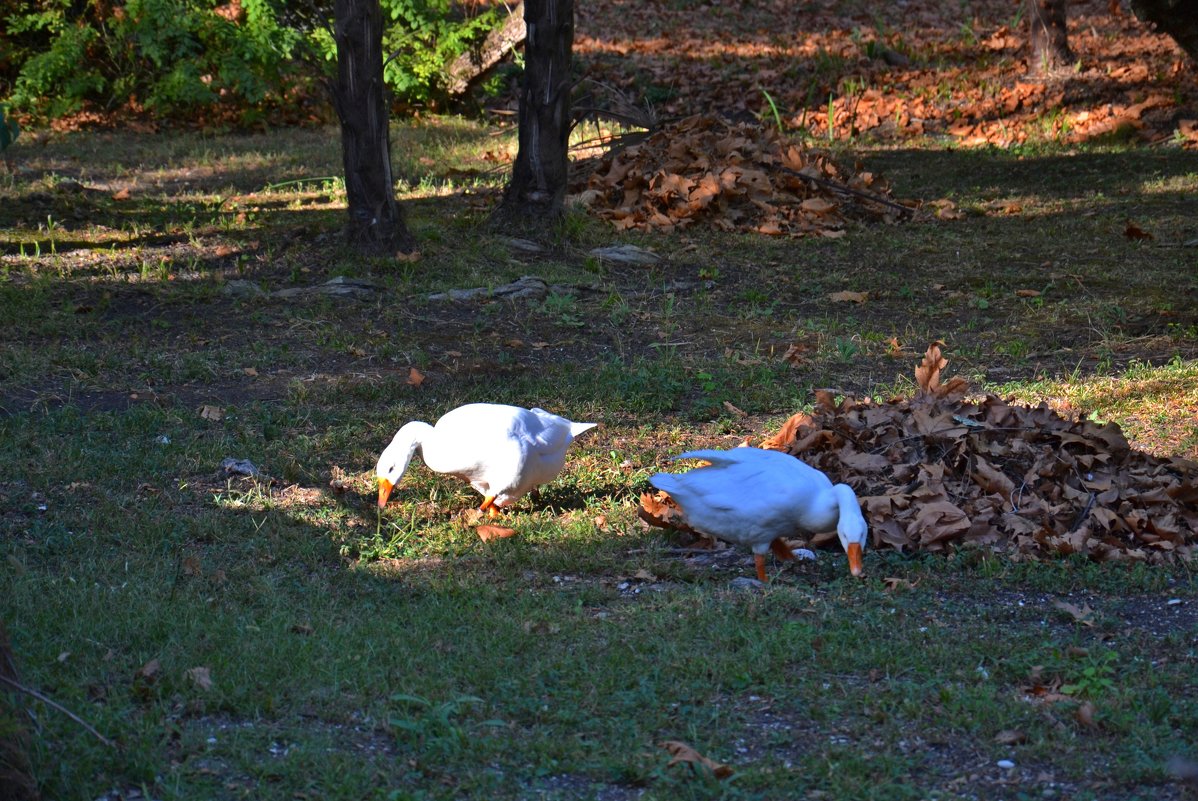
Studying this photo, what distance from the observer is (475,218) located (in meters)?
10.1

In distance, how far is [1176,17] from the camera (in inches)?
351

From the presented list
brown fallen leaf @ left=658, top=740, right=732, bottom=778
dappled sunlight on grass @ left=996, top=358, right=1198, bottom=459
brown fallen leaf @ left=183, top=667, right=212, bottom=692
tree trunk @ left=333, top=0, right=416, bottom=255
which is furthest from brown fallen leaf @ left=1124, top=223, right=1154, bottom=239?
brown fallen leaf @ left=183, top=667, right=212, bottom=692

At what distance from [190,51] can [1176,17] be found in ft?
34.5

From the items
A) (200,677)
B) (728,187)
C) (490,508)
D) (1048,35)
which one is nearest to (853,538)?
(490,508)

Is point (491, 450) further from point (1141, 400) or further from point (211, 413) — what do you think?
point (1141, 400)

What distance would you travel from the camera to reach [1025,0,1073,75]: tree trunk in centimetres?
1479

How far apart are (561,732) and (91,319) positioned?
5.25 metres

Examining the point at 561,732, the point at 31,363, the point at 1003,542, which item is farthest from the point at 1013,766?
the point at 31,363

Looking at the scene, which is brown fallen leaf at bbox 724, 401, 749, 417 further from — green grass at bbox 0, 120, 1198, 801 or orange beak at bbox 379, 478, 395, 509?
orange beak at bbox 379, 478, 395, 509

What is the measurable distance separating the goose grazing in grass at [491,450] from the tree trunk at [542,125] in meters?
4.98

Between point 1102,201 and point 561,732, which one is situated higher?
point 1102,201

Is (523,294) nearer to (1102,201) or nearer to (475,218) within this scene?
(475,218)

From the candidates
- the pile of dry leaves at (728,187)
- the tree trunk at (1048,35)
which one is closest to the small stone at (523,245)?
the pile of dry leaves at (728,187)

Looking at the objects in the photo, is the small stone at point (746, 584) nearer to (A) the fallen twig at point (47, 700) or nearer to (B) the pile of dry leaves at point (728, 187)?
(A) the fallen twig at point (47, 700)
